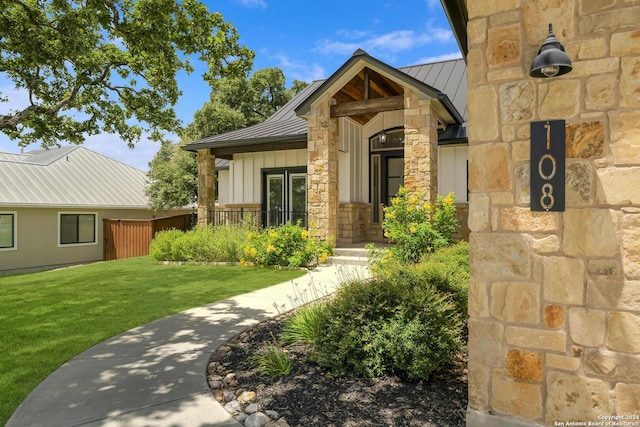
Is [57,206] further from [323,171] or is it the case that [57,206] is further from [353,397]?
[353,397]

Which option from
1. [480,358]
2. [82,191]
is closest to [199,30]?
[480,358]

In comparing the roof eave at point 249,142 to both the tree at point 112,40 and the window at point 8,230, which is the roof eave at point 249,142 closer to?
the tree at point 112,40

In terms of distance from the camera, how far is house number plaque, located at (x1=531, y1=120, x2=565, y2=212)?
2.48m

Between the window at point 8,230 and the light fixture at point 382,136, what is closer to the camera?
the light fixture at point 382,136

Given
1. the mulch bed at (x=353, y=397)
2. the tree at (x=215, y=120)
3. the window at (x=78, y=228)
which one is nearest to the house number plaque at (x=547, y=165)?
the mulch bed at (x=353, y=397)

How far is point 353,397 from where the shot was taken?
3.13 m

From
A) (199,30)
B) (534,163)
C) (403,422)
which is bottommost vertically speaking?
(403,422)

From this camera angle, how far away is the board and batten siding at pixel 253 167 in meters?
13.8

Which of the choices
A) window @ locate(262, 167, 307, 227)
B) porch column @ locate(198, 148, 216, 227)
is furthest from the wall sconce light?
porch column @ locate(198, 148, 216, 227)

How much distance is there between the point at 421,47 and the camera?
1858cm

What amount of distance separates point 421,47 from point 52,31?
15.4m

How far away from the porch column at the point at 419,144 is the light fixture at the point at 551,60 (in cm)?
741

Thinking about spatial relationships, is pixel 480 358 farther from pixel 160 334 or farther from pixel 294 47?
pixel 294 47

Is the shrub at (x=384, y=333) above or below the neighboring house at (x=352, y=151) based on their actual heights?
below
